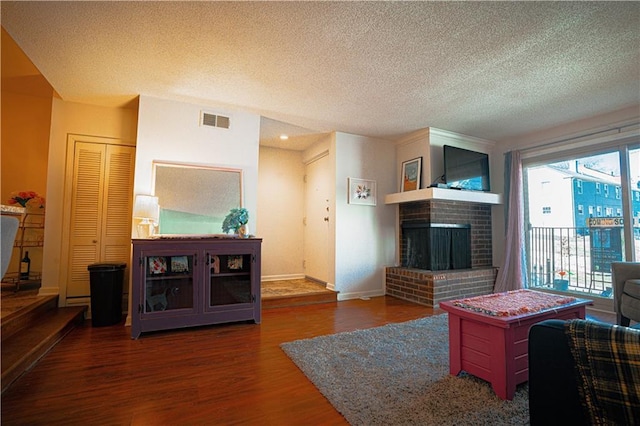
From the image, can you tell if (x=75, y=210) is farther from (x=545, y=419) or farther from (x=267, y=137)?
(x=545, y=419)

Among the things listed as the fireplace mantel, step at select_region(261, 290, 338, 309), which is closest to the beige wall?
step at select_region(261, 290, 338, 309)

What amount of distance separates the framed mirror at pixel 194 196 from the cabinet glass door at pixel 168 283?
427 mm

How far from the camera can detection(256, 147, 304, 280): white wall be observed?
5.09 m

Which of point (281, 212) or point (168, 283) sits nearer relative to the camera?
point (168, 283)

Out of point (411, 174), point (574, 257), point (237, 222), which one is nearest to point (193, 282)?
point (237, 222)

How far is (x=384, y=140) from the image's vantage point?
4.79 metres

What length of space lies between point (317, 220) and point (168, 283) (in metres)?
2.63

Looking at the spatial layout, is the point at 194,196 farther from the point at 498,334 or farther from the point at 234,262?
the point at 498,334

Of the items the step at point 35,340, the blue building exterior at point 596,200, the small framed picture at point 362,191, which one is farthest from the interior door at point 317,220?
the blue building exterior at point 596,200

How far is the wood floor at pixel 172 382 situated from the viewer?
4.95 feet

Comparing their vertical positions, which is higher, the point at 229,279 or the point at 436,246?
the point at 436,246

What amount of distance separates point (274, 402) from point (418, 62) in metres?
2.79

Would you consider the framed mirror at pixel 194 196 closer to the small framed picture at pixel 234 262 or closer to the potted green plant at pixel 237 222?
the potted green plant at pixel 237 222

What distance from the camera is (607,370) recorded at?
853 millimetres
